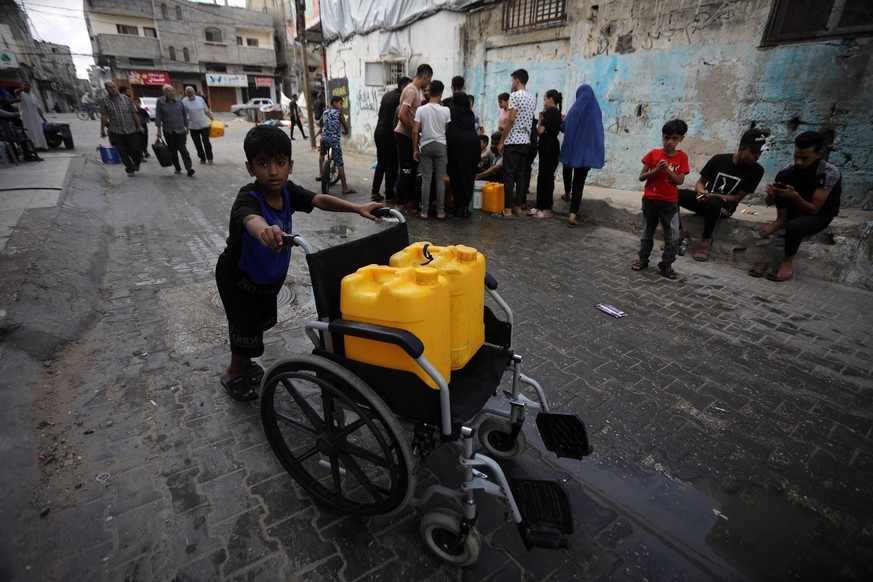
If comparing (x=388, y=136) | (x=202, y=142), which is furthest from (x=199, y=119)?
(x=388, y=136)

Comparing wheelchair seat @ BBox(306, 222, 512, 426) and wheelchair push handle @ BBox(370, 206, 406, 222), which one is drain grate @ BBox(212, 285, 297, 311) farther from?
wheelchair seat @ BBox(306, 222, 512, 426)

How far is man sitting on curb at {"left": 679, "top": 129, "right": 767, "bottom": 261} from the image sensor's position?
→ 5.02m

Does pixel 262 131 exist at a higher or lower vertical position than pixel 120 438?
higher

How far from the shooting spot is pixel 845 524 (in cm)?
203

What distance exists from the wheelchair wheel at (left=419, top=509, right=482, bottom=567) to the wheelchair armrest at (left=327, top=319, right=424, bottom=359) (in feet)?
2.52

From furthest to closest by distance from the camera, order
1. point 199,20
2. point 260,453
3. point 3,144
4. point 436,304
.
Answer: point 199,20
point 3,144
point 260,453
point 436,304

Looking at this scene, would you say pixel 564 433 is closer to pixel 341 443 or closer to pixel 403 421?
pixel 403 421

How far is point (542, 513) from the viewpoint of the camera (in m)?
1.82

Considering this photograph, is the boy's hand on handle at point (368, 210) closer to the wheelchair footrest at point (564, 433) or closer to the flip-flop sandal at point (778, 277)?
the wheelchair footrest at point (564, 433)

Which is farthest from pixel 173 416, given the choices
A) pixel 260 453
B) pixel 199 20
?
pixel 199 20

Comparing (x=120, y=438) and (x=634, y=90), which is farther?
(x=634, y=90)

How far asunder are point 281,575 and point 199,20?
5078cm

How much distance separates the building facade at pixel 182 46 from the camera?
37.6m

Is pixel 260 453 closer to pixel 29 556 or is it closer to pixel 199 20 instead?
pixel 29 556
